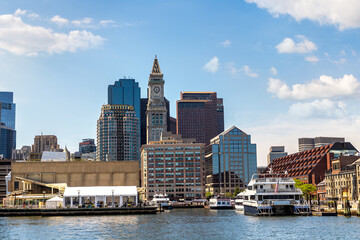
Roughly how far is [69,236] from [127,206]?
2788 inches

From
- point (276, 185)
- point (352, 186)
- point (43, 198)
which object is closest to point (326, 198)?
point (352, 186)

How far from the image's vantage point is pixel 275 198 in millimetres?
129750

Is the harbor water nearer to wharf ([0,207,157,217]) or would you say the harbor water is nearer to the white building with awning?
wharf ([0,207,157,217])

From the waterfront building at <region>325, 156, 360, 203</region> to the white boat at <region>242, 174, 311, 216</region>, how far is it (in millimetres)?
36395

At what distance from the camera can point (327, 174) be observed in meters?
197

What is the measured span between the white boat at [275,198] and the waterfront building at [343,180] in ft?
119

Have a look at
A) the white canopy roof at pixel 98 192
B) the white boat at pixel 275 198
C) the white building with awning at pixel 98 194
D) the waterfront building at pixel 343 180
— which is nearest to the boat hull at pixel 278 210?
the white boat at pixel 275 198

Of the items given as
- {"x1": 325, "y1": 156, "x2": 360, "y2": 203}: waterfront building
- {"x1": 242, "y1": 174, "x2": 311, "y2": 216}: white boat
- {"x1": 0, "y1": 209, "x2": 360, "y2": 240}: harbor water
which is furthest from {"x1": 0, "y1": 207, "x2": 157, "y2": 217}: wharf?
{"x1": 325, "y1": 156, "x2": 360, "y2": 203}: waterfront building

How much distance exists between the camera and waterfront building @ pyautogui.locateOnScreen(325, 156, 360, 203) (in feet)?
559

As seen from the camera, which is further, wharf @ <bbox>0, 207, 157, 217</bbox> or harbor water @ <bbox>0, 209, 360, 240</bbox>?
wharf @ <bbox>0, 207, 157, 217</bbox>

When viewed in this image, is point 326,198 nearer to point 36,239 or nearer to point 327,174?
point 327,174

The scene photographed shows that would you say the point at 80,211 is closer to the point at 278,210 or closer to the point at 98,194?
the point at 98,194

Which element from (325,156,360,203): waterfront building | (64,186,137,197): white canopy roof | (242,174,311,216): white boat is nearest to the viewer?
(242,174,311,216): white boat

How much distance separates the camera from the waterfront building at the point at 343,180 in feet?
559
